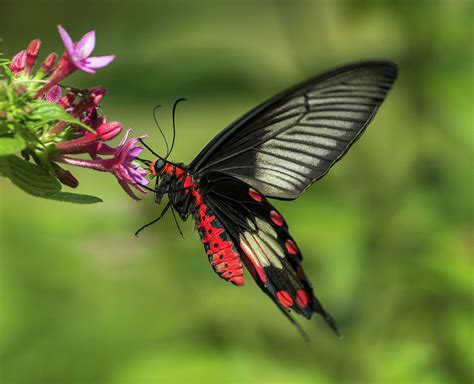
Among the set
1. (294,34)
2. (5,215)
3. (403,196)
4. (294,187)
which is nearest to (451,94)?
(403,196)

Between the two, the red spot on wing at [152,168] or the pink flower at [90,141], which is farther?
the red spot on wing at [152,168]

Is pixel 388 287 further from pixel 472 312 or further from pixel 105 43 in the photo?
pixel 105 43

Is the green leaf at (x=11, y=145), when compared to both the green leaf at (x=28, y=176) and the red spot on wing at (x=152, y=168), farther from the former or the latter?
the red spot on wing at (x=152, y=168)

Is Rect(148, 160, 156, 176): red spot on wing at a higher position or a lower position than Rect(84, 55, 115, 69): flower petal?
lower

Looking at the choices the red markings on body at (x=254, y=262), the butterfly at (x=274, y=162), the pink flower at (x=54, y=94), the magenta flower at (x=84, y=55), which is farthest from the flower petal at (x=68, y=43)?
the red markings on body at (x=254, y=262)

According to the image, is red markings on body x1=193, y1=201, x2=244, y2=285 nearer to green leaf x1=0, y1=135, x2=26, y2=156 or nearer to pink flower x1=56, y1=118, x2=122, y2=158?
pink flower x1=56, y1=118, x2=122, y2=158

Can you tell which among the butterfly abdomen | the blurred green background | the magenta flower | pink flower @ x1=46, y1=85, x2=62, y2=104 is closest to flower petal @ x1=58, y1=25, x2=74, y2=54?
the magenta flower

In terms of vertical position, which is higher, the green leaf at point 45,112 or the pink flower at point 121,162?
the green leaf at point 45,112
